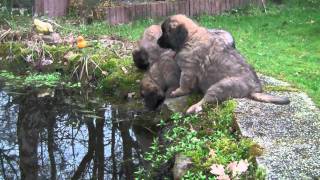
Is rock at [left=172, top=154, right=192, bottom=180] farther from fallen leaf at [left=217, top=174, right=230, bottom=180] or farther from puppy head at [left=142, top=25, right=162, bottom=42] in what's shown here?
puppy head at [left=142, top=25, right=162, bottom=42]

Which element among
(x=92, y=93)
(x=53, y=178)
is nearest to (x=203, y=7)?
(x=92, y=93)

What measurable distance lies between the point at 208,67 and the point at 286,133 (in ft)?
6.20

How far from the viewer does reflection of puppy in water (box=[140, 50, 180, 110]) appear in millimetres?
8754

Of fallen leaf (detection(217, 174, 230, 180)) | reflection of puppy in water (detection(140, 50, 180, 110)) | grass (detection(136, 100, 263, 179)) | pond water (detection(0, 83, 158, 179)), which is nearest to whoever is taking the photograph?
fallen leaf (detection(217, 174, 230, 180))

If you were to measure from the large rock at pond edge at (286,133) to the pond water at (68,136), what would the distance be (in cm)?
160

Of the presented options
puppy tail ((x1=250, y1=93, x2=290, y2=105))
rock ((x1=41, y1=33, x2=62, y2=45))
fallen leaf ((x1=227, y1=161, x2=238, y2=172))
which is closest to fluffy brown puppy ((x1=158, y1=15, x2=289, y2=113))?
puppy tail ((x1=250, y1=93, x2=290, y2=105))

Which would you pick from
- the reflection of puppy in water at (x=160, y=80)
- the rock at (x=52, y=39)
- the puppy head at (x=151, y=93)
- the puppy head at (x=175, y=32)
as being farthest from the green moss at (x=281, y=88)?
the rock at (x=52, y=39)

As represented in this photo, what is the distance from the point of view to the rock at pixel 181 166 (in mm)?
6180

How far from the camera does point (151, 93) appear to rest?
9.03 metres

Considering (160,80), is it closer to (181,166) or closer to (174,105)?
(174,105)

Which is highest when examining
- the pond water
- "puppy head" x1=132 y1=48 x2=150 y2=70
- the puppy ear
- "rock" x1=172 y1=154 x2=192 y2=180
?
the puppy ear

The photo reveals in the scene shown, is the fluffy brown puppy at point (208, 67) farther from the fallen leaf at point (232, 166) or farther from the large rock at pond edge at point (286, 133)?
the fallen leaf at point (232, 166)

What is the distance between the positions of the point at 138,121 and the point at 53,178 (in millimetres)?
2370

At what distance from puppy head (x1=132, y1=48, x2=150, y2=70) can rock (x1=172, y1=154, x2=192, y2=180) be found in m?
3.58
